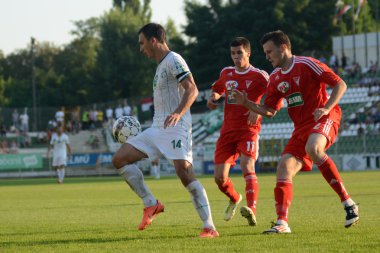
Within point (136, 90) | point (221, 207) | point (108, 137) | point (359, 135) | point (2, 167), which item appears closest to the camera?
point (221, 207)

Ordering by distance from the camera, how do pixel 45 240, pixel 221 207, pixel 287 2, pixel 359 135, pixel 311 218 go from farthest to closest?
pixel 287 2 < pixel 359 135 < pixel 221 207 < pixel 311 218 < pixel 45 240

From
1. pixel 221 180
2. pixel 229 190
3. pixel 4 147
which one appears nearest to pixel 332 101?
pixel 221 180

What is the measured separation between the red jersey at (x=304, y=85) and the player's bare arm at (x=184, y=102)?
1244 millimetres

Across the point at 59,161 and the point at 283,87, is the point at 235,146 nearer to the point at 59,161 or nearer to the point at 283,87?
the point at 283,87

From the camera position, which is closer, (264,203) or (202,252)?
(202,252)

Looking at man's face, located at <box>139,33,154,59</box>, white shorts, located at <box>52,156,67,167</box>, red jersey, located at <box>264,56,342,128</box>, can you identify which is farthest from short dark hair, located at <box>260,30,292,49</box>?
white shorts, located at <box>52,156,67,167</box>

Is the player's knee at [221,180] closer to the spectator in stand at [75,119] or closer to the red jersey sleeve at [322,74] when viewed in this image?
the red jersey sleeve at [322,74]

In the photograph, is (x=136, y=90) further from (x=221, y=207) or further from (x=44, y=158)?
(x=221, y=207)

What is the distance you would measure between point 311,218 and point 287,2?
55295 millimetres

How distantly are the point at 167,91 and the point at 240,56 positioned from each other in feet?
8.29

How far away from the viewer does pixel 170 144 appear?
978 centimetres

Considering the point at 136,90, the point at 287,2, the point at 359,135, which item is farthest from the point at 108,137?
the point at 136,90

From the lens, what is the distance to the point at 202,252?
8156 millimetres

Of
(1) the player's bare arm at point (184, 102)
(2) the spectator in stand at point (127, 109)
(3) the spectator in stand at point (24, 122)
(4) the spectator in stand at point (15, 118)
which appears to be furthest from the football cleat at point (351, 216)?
(4) the spectator in stand at point (15, 118)
